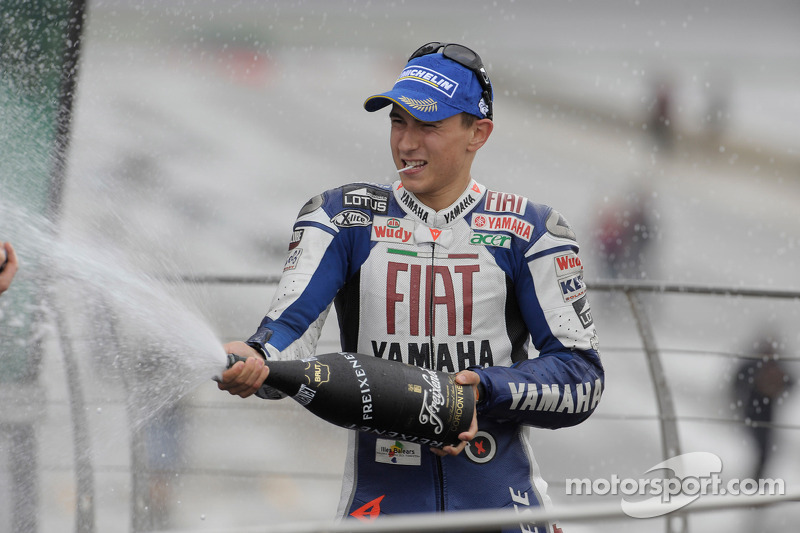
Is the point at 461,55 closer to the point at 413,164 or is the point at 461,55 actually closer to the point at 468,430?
the point at 413,164

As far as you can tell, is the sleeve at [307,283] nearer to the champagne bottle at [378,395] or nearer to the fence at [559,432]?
the champagne bottle at [378,395]

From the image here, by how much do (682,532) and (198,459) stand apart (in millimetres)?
4460

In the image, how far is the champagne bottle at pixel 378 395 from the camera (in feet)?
4.61

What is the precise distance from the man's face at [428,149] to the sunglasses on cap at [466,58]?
0.09 m

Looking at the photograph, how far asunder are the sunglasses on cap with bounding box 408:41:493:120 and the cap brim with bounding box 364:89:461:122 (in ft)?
0.36

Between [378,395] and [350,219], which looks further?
[350,219]

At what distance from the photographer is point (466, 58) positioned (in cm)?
171

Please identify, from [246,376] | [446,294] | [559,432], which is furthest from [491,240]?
[559,432]

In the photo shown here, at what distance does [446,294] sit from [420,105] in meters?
0.33

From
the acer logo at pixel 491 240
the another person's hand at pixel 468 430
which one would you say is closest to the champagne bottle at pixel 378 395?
the another person's hand at pixel 468 430

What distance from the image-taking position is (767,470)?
3.95m

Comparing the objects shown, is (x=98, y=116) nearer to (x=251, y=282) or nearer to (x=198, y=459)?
(x=198, y=459)

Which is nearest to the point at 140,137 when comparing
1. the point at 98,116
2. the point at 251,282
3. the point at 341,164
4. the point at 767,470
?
the point at 98,116

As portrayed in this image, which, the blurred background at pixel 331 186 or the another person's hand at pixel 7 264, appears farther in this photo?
the blurred background at pixel 331 186
